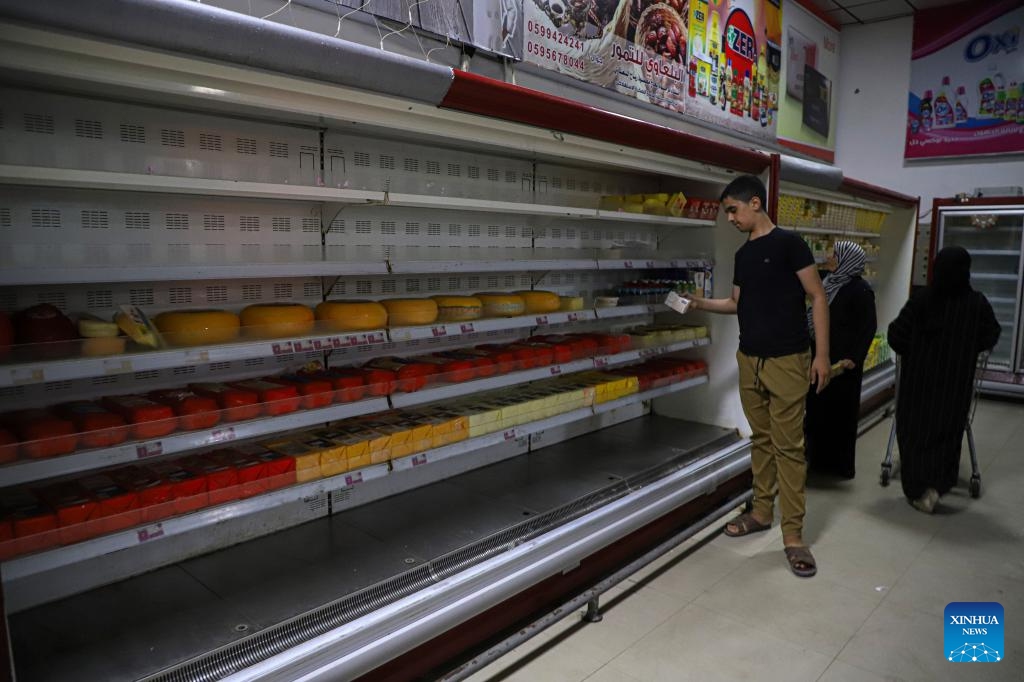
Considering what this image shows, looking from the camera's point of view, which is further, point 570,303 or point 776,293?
point 570,303

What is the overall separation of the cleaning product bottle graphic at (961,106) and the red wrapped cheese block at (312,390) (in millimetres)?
8620

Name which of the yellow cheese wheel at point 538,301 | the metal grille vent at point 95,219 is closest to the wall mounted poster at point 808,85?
the yellow cheese wheel at point 538,301

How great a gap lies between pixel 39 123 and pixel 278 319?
3.41 ft

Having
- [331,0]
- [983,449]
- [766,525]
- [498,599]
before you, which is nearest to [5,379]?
[498,599]

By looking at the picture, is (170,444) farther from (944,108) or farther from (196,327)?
(944,108)

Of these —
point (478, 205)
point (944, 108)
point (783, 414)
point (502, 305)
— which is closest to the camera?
point (478, 205)

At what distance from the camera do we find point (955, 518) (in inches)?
168

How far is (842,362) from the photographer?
177 inches

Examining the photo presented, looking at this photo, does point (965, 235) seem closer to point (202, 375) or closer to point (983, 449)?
point (983, 449)

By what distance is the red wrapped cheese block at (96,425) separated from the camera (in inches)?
79.1

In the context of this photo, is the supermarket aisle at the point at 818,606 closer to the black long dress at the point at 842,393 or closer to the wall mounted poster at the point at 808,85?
the black long dress at the point at 842,393

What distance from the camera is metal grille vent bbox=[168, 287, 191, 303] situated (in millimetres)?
2703

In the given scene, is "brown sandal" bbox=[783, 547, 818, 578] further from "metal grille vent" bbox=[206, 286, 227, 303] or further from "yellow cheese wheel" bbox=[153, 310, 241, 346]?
"metal grille vent" bbox=[206, 286, 227, 303]

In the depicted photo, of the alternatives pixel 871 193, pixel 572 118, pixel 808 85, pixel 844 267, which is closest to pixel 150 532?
pixel 572 118
